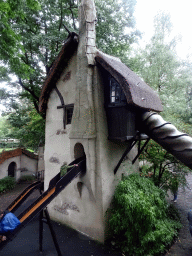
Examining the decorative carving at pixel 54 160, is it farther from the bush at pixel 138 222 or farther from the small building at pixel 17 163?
the small building at pixel 17 163

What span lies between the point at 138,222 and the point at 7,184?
10933 mm

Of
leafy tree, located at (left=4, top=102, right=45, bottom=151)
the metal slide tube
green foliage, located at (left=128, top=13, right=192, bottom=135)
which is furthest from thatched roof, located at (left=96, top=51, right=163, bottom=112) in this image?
leafy tree, located at (left=4, top=102, right=45, bottom=151)

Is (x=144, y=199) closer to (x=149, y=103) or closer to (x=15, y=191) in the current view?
(x=149, y=103)

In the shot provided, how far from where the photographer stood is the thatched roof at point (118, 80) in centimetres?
492

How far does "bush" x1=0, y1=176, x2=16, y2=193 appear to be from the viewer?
1220cm

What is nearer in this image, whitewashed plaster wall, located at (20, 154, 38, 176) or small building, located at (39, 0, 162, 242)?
small building, located at (39, 0, 162, 242)

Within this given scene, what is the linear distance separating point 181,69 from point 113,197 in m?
13.2

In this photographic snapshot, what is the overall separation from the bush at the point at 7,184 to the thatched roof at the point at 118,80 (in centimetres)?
758

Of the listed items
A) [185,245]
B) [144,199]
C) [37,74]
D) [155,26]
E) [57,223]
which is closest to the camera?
[144,199]

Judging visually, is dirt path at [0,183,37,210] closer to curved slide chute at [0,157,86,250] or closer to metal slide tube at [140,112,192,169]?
curved slide chute at [0,157,86,250]

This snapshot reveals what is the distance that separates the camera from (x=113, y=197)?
6.04 meters

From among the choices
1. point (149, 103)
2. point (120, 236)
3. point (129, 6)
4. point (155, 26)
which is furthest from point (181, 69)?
point (120, 236)

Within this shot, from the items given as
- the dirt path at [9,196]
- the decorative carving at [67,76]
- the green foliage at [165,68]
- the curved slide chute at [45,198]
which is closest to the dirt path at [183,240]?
the curved slide chute at [45,198]

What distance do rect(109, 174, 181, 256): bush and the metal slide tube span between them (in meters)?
1.75
